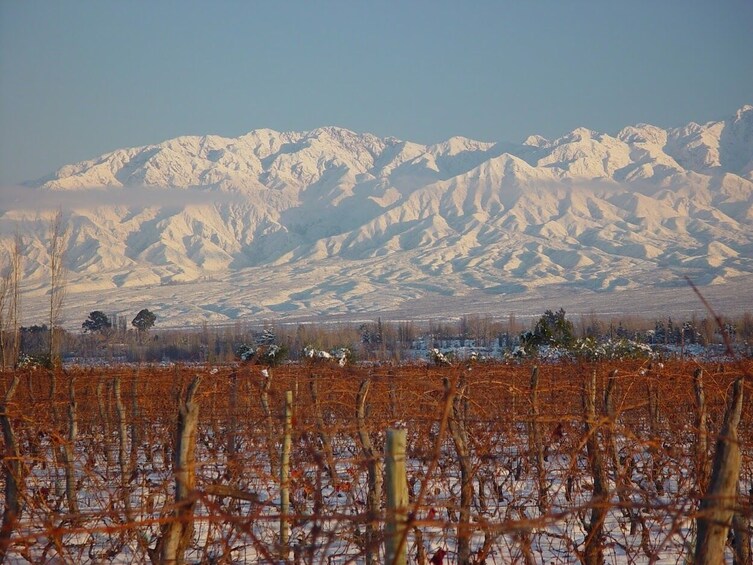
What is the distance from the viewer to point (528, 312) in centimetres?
10706

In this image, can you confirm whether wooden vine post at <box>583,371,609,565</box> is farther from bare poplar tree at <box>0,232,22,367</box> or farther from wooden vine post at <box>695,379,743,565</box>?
bare poplar tree at <box>0,232,22,367</box>

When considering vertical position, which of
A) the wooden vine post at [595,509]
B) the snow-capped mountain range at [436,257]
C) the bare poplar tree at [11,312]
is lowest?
the wooden vine post at [595,509]

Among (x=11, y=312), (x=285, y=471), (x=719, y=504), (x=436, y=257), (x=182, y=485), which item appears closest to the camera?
(x=719, y=504)

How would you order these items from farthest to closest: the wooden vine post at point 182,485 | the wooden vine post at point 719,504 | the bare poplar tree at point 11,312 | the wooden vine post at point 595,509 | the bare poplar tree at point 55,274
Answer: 1. the bare poplar tree at point 11,312
2. the bare poplar tree at point 55,274
3. the wooden vine post at point 595,509
4. the wooden vine post at point 182,485
5. the wooden vine post at point 719,504

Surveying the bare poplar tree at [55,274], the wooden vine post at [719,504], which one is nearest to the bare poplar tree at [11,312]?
the bare poplar tree at [55,274]

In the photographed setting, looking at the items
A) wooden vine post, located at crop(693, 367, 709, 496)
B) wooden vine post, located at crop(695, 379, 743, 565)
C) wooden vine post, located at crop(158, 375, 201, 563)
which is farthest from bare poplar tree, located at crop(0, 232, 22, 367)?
wooden vine post, located at crop(695, 379, 743, 565)

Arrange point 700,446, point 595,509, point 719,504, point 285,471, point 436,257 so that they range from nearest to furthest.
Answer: point 719,504, point 595,509, point 700,446, point 285,471, point 436,257

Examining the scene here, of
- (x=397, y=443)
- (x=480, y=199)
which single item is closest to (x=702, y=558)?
(x=397, y=443)

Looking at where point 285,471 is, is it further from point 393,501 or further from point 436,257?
point 436,257

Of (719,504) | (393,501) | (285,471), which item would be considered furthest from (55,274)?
(719,504)

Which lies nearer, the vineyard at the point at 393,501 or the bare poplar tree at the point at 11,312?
the vineyard at the point at 393,501

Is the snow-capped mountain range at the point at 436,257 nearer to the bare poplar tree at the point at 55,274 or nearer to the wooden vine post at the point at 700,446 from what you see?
the bare poplar tree at the point at 55,274

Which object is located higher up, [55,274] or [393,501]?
[55,274]

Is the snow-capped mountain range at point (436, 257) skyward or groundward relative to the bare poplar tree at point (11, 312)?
skyward
